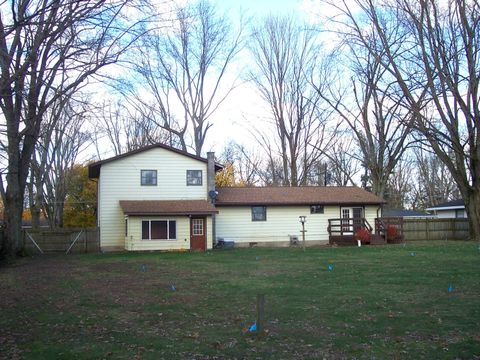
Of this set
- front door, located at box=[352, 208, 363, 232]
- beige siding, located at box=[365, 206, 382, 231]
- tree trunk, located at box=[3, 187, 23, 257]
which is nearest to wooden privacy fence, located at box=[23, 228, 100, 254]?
tree trunk, located at box=[3, 187, 23, 257]

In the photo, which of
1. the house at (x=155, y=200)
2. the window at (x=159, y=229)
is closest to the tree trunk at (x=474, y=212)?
the house at (x=155, y=200)

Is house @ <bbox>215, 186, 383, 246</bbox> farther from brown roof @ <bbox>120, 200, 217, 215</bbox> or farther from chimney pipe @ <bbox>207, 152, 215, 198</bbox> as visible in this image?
brown roof @ <bbox>120, 200, 217, 215</bbox>

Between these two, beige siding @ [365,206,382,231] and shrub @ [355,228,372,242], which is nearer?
shrub @ [355,228,372,242]

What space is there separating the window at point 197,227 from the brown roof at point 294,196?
2204 mm

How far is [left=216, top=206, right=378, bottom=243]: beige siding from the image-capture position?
103 feet

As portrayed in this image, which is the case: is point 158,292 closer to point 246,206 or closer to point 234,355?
point 234,355

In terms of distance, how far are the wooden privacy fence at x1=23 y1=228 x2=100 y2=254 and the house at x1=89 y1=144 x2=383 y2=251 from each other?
2.13ft

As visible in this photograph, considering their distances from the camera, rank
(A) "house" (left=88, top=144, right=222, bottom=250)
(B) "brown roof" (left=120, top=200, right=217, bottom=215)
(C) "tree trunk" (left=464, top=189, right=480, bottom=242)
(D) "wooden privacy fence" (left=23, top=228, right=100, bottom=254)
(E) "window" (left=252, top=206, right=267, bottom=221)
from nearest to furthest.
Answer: (B) "brown roof" (left=120, top=200, right=217, bottom=215)
(A) "house" (left=88, top=144, right=222, bottom=250)
(D) "wooden privacy fence" (left=23, top=228, right=100, bottom=254)
(C) "tree trunk" (left=464, top=189, right=480, bottom=242)
(E) "window" (left=252, top=206, right=267, bottom=221)

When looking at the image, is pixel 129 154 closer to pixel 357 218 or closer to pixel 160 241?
pixel 160 241

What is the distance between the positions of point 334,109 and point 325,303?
30.8 metres

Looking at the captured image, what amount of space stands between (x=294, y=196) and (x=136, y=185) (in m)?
10.4

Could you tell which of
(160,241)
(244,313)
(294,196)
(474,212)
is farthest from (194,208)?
(244,313)

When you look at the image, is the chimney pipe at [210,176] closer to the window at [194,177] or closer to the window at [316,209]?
the window at [194,177]

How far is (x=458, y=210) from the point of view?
44.8 m
